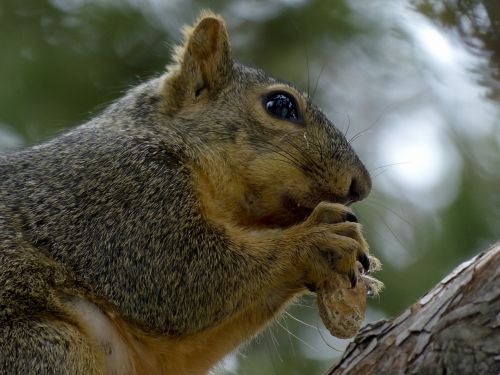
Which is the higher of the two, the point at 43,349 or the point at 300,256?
the point at 43,349

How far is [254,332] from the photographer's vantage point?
11.9ft

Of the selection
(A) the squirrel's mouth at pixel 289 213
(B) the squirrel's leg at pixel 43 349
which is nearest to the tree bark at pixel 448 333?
(A) the squirrel's mouth at pixel 289 213

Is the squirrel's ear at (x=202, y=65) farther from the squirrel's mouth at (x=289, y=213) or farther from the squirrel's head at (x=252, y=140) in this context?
the squirrel's mouth at (x=289, y=213)

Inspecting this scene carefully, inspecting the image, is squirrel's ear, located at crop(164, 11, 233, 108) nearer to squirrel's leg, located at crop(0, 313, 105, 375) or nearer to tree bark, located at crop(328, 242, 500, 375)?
squirrel's leg, located at crop(0, 313, 105, 375)

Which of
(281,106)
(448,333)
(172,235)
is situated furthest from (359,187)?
(448,333)

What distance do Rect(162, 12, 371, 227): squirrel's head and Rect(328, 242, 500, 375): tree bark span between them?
2.92ft

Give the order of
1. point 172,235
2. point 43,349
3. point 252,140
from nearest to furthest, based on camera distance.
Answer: point 43,349
point 172,235
point 252,140

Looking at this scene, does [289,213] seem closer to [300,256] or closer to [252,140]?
[300,256]

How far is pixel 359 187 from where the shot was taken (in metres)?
3.63

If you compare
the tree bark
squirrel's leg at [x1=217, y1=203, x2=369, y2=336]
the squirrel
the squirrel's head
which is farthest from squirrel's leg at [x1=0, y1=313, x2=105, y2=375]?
the tree bark

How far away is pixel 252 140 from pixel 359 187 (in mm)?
477

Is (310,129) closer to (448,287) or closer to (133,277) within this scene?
(133,277)

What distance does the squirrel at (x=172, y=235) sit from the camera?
11.0 ft

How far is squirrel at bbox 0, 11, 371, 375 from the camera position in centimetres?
335
